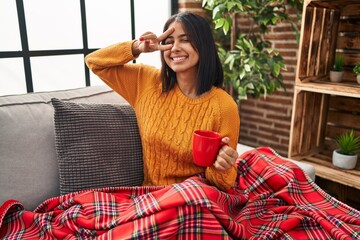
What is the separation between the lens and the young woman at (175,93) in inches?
46.0

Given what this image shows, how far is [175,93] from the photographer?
125 cm

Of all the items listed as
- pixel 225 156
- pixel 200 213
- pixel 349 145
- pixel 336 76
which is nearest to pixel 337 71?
pixel 336 76

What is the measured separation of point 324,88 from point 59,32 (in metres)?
1.49

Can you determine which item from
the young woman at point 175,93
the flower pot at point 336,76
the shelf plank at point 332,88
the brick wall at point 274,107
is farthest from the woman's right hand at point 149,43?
the brick wall at point 274,107

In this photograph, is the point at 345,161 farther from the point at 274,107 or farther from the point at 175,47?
the point at 175,47

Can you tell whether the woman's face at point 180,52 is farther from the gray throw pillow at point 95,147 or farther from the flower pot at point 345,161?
the flower pot at point 345,161

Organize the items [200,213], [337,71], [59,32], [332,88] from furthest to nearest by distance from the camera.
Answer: [59,32] < [337,71] < [332,88] < [200,213]

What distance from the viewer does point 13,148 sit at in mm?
1116

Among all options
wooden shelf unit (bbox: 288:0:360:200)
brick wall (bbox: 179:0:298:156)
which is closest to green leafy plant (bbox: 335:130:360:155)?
wooden shelf unit (bbox: 288:0:360:200)

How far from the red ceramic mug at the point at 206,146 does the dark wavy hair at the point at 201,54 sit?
31cm

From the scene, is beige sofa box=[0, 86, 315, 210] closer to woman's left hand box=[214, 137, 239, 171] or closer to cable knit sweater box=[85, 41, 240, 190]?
cable knit sweater box=[85, 41, 240, 190]

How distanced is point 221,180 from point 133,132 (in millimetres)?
389

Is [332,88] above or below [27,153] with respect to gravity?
above

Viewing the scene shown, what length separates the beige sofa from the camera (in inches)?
43.4
